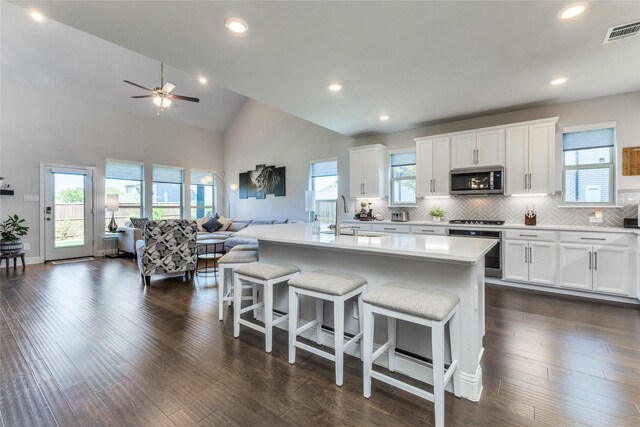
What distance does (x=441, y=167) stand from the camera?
4.79 m

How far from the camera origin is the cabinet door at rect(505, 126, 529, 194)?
4.07m

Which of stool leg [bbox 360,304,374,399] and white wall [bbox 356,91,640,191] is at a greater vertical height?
white wall [bbox 356,91,640,191]

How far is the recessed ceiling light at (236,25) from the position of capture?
224cm

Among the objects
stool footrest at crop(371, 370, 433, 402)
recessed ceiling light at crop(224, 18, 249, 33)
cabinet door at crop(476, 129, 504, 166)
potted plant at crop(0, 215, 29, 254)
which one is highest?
recessed ceiling light at crop(224, 18, 249, 33)

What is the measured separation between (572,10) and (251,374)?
3.60m

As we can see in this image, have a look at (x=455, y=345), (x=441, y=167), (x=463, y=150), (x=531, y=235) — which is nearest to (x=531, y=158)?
(x=463, y=150)

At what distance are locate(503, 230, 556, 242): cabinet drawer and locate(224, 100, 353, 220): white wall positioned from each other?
3.21 m

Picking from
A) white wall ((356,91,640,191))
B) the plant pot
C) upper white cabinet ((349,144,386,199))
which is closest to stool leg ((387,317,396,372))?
upper white cabinet ((349,144,386,199))

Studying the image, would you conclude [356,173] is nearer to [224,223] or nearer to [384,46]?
[384,46]

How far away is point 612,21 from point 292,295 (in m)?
3.35

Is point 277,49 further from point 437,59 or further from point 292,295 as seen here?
point 292,295

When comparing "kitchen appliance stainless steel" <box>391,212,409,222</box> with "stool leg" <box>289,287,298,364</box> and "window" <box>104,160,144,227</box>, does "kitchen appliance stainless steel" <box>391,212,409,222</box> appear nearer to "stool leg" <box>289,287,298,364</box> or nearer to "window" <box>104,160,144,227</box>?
"stool leg" <box>289,287,298,364</box>

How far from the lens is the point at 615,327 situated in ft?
8.97

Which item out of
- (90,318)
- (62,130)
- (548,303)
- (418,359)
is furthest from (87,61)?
(548,303)
